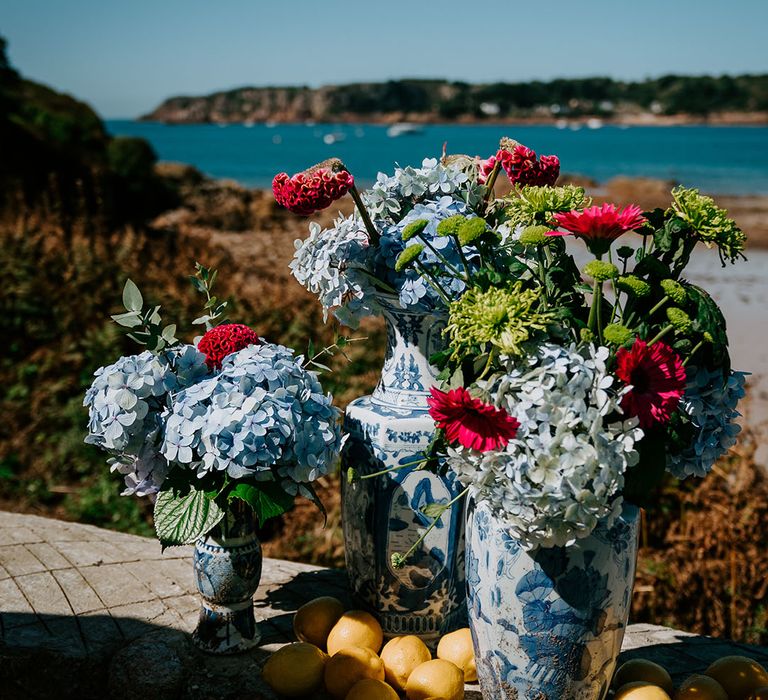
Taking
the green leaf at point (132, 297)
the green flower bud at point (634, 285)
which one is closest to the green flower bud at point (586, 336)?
the green flower bud at point (634, 285)

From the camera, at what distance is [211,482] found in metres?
2.07

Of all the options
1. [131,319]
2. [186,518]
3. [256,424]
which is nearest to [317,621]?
[186,518]

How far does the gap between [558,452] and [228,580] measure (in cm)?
105

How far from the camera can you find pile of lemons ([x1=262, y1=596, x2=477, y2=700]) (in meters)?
2.07

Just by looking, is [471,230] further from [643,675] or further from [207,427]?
[643,675]

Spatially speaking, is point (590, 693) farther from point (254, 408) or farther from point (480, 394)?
point (254, 408)

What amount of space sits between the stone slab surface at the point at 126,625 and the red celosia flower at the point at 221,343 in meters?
0.82

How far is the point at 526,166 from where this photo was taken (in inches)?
80.7

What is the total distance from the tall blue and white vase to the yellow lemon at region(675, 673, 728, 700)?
0.63 metres

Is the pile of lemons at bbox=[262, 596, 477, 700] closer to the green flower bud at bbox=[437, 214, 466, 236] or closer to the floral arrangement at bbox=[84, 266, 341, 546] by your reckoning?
the floral arrangement at bbox=[84, 266, 341, 546]

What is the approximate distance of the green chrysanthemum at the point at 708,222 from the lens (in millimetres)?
1770

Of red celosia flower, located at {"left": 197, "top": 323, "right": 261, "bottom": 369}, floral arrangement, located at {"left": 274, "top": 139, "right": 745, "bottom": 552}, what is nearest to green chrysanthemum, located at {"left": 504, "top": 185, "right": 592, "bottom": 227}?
floral arrangement, located at {"left": 274, "top": 139, "right": 745, "bottom": 552}

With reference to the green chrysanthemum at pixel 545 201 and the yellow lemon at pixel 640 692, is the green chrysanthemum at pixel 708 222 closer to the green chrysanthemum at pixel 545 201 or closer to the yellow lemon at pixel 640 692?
the green chrysanthemum at pixel 545 201

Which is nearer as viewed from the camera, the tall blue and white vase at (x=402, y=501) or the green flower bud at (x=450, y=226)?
the green flower bud at (x=450, y=226)
